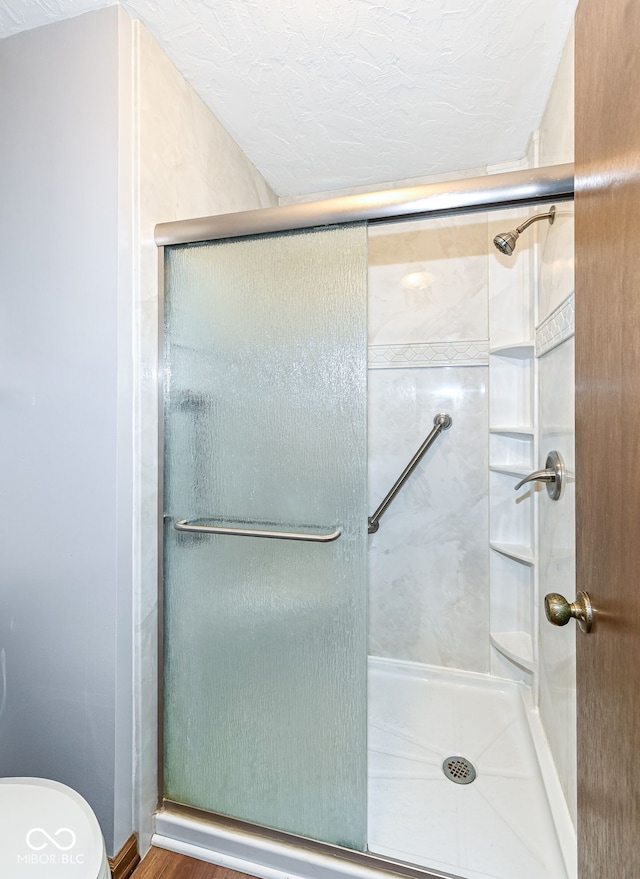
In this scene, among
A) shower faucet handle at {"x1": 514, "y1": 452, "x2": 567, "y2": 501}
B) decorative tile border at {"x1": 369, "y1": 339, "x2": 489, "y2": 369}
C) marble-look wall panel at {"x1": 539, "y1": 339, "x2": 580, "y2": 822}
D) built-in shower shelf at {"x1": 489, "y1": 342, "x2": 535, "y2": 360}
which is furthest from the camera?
decorative tile border at {"x1": 369, "y1": 339, "x2": 489, "y2": 369}

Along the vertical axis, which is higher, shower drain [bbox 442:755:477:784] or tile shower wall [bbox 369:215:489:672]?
tile shower wall [bbox 369:215:489:672]

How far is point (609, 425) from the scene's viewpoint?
21.4 inches

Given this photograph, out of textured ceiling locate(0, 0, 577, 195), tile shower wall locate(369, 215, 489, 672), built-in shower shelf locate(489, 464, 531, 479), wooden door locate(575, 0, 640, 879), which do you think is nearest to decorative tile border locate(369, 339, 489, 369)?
tile shower wall locate(369, 215, 489, 672)

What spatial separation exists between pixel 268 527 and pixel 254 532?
4 centimetres

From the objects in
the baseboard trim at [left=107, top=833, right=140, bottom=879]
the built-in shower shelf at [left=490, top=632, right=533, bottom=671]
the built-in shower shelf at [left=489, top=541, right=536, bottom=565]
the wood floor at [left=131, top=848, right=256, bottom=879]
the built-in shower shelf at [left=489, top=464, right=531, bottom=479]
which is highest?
the built-in shower shelf at [left=489, top=464, right=531, bottom=479]

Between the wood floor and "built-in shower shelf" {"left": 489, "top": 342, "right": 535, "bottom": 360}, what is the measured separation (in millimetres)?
1798

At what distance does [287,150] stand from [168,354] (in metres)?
1.04

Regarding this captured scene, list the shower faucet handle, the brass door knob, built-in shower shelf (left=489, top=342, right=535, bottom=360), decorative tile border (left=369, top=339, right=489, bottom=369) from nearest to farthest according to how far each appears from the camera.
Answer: the brass door knob → the shower faucet handle → built-in shower shelf (left=489, top=342, right=535, bottom=360) → decorative tile border (left=369, top=339, right=489, bottom=369)

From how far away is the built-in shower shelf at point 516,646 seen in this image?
167cm

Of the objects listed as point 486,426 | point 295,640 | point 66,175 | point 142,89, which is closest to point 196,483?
point 295,640

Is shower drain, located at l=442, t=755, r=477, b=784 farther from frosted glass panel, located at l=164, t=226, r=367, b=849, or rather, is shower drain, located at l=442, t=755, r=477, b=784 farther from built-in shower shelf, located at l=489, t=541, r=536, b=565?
built-in shower shelf, located at l=489, t=541, r=536, b=565

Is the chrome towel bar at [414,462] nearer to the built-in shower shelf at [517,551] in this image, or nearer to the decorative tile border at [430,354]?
the decorative tile border at [430,354]

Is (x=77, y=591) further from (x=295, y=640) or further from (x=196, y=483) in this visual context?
(x=295, y=640)

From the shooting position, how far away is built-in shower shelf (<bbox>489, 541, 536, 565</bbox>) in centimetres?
167
